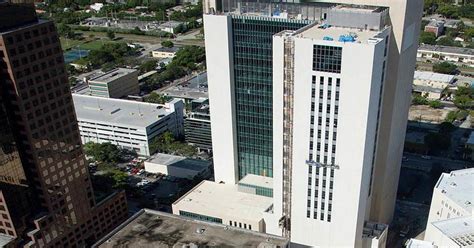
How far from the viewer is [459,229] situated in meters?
83.4

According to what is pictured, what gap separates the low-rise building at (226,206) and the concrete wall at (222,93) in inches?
222

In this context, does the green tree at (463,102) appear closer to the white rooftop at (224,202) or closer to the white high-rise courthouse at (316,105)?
the white high-rise courthouse at (316,105)

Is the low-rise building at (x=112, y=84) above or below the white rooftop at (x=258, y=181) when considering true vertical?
below

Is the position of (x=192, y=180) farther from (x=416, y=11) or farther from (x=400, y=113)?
(x=416, y=11)

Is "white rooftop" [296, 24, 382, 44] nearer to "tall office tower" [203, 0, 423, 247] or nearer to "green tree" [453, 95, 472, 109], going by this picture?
"tall office tower" [203, 0, 423, 247]

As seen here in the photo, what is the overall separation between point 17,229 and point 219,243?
41.1m

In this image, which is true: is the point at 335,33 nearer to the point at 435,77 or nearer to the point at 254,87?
the point at 254,87

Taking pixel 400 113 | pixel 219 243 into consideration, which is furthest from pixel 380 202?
pixel 219 243

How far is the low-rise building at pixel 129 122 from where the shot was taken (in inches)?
6029

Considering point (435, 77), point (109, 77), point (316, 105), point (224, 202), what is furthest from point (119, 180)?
point (435, 77)

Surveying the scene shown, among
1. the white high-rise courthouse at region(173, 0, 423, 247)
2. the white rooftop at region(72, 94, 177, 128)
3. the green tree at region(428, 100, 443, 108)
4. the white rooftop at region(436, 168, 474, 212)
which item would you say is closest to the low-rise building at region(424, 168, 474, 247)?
the white rooftop at region(436, 168, 474, 212)

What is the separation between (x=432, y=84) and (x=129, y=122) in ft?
408

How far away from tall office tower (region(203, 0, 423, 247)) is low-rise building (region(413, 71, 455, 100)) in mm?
94284

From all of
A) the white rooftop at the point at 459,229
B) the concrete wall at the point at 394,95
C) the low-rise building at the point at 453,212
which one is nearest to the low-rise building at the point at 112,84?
the concrete wall at the point at 394,95
